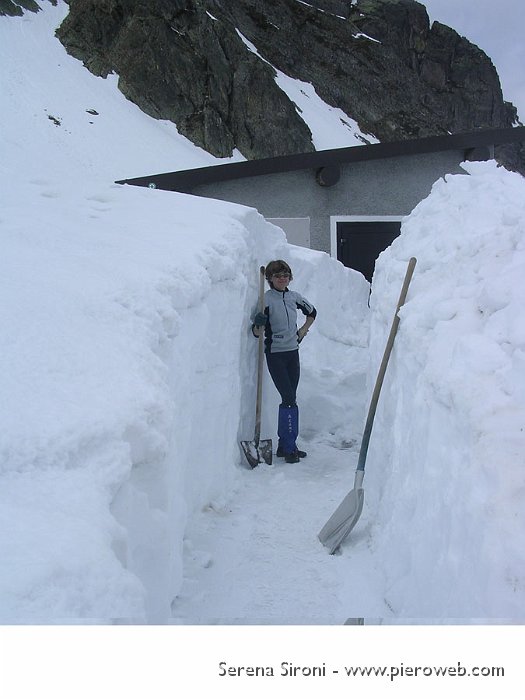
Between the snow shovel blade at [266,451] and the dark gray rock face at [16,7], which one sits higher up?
the dark gray rock face at [16,7]

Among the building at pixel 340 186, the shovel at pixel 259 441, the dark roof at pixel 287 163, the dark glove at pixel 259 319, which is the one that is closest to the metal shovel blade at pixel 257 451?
the shovel at pixel 259 441

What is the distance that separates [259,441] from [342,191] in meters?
5.88

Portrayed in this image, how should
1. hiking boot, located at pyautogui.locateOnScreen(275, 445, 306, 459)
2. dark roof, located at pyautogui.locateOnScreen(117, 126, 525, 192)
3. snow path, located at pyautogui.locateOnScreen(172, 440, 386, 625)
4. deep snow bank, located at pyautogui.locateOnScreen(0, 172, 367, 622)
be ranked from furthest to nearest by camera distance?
dark roof, located at pyautogui.locateOnScreen(117, 126, 525, 192), hiking boot, located at pyautogui.locateOnScreen(275, 445, 306, 459), snow path, located at pyautogui.locateOnScreen(172, 440, 386, 625), deep snow bank, located at pyautogui.locateOnScreen(0, 172, 367, 622)

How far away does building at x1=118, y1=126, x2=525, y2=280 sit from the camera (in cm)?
936

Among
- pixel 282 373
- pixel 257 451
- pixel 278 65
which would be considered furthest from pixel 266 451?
pixel 278 65

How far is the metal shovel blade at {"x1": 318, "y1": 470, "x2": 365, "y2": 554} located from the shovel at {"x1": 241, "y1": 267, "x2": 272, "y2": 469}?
137 cm

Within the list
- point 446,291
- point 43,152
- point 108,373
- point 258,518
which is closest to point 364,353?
point 258,518

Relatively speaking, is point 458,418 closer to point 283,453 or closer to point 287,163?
point 283,453

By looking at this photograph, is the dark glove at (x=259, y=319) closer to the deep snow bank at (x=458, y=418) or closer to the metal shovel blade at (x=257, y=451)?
the metal shovel blade at (x=257, y=451)

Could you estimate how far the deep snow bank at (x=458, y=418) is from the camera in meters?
1.95

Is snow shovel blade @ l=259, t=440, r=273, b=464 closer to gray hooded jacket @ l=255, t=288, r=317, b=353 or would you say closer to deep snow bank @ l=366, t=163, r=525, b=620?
gray hooded jacket @ l=255, t=288, r=317, b=353

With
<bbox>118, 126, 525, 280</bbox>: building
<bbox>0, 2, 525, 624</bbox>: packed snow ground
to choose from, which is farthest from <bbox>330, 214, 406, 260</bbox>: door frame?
<bbox>0, 2, 525, 624</bbox>: packed snow ground

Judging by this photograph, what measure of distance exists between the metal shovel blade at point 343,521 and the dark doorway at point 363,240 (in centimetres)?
632
